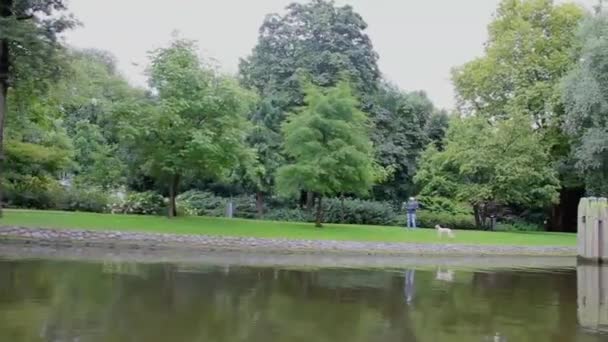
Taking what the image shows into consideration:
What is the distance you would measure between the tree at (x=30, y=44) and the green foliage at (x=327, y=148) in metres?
9.41

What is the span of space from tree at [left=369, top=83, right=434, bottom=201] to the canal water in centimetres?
2283

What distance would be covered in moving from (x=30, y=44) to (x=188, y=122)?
6.65m

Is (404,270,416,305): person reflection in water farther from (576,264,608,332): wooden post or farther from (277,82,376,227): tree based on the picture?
(277,82,376,227): tree

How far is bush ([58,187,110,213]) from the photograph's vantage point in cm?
2981

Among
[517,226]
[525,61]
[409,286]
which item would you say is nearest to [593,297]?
[409,286]

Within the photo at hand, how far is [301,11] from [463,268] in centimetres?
2612

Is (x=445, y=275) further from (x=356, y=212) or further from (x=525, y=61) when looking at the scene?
(x=525, y=61)

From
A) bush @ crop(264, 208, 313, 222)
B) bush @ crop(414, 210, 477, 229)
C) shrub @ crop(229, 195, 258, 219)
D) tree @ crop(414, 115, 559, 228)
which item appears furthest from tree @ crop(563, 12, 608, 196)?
shrub @ crop(229, 195, 258, 219)

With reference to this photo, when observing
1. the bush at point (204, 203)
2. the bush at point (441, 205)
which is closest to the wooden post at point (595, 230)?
the bush at point (441, 205)

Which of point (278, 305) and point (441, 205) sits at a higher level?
point (441, 205)

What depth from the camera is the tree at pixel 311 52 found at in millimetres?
38375

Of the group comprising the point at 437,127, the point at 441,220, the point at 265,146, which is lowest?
the point at 441,220

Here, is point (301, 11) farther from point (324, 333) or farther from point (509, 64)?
point (324, 333)

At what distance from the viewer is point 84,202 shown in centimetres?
2989
